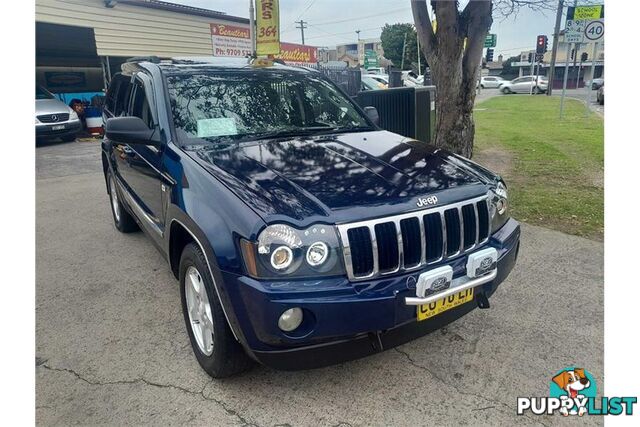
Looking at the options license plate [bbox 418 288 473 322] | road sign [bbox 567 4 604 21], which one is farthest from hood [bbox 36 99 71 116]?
road sign [bbox 567 4 604 21]

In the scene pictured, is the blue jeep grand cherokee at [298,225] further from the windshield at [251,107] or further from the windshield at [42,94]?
the windshield at [42,94]

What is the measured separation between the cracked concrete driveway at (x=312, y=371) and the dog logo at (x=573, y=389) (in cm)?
6

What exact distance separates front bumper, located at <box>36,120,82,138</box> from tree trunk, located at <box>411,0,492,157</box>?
36.0 ft

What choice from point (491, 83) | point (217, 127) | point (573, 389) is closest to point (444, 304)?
point (573, 389)

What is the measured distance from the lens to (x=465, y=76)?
6.40 m

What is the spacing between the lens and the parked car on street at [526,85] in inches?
1417

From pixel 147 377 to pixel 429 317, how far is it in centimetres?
176

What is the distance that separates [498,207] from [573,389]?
1150 millimetres

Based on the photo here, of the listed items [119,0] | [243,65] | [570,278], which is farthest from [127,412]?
[119,0]

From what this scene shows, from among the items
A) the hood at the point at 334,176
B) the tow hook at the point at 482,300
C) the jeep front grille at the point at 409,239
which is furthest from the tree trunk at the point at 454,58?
the tow hook at the point at 482,300

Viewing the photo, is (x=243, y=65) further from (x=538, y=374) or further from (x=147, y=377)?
(x=538, y=374)

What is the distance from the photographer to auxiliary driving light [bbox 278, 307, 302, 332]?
208cm

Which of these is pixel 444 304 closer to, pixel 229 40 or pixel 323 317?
pixel 323 317

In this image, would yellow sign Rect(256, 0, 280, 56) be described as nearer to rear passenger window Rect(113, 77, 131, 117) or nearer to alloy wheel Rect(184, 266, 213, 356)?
rear passenger window Rect(113, 77, 131, 117)
